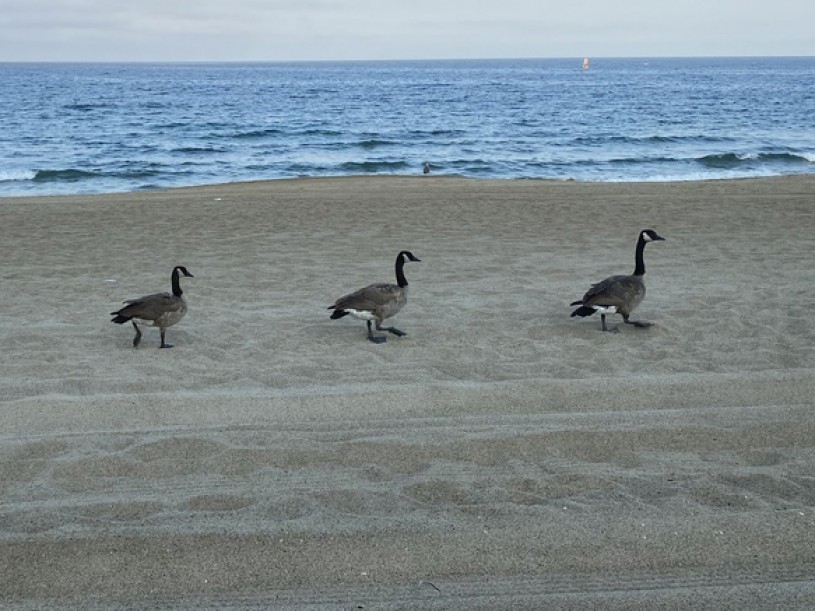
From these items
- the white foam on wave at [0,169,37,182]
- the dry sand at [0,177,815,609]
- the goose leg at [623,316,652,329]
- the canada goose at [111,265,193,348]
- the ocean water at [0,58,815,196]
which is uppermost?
the canada goose at [111,265,193,348]

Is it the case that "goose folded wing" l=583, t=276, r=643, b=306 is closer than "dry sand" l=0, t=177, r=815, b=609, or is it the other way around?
"dry sand" l=0, t=177, r=815, b=609

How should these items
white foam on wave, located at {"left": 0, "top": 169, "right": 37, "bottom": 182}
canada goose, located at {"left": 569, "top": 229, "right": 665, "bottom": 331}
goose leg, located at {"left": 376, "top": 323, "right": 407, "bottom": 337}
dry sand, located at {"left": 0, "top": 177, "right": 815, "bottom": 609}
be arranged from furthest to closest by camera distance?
white foam on wave, located at {"left": 0, "top": 169, "right": 37, "bottom": 182}
goose leg, located at {"left": 376, "top": 323, "right": 407, "bottom": 337}
canada goose, located at {"left": 569, "top": 229, "right": 665, "bottom": 331}
dry sand, located at {"left": 0, "top": 177, "right": 815, "bottom": 609}

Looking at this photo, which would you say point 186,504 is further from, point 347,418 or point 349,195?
point 349,195

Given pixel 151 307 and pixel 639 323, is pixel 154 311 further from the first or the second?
pixel 639 323

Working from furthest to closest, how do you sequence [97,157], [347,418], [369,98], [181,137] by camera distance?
1. [369,98]
2. [181,137]
3. [97,157]
4. [347,418]

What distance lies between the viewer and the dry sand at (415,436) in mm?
5414

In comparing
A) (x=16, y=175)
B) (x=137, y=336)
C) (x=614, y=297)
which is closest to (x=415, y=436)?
(x=614, y=297)

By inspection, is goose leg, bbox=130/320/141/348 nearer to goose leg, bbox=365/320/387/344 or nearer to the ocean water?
goose leg, bbox=365/320/387/344

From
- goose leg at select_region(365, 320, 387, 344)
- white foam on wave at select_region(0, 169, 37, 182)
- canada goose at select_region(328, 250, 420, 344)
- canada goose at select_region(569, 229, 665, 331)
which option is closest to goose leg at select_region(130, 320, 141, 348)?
canada goose at select_region(328, 250, 420, 344)

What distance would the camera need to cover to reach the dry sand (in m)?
5.41

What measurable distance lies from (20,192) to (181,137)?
61.9ft

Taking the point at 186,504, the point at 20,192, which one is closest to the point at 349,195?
the point at 20,192

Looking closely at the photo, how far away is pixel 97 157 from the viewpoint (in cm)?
3850

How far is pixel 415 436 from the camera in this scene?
7539mm
